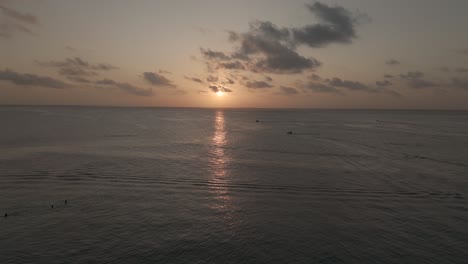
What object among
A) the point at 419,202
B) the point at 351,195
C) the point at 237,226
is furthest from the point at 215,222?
the point at 419,202

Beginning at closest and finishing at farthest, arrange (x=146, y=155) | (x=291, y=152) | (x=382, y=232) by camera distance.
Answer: (x=382, y=232)
(x=146, y=155)
(x=291, y=152)

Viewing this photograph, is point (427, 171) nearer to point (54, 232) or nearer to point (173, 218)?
point (173, 218)

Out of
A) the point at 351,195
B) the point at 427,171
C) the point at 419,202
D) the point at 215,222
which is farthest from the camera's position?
the point at 427,171

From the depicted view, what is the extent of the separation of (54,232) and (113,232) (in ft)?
16.4

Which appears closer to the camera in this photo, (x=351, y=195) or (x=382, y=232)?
(x=382, y=232)

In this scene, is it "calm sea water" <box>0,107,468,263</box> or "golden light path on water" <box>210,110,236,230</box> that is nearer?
"calm sea water" <box>0,107,468,263</box>

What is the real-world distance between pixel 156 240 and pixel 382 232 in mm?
20228

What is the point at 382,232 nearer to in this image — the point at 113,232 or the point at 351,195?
the point at 351,195

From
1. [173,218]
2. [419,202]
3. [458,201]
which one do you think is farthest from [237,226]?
[458,201]

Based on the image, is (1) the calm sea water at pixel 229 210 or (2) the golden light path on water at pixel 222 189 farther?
(2) the golden light path on water at pixel 222 189

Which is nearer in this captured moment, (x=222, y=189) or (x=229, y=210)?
(x=229, y=210)

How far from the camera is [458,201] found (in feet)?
112

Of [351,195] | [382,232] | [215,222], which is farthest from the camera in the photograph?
[351,195]

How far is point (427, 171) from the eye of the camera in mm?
49094
